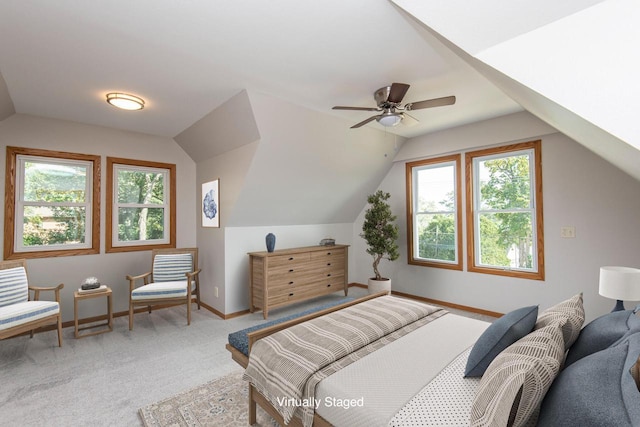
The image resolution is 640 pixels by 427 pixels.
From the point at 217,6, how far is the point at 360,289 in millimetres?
4923

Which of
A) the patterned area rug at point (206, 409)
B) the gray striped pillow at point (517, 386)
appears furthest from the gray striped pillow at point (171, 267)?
the gray striped pillow at point (517, 386)

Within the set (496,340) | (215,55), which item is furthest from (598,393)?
(215,55)

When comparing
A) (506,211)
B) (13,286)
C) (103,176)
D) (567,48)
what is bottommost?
(13,286)

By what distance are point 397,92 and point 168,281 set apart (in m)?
3.79

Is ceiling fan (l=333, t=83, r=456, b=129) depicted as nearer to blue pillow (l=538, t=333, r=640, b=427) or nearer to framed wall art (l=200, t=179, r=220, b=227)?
blue pillow (l=538, t=333, r=640, b=427)

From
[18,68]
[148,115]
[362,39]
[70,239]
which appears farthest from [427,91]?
[70,239]

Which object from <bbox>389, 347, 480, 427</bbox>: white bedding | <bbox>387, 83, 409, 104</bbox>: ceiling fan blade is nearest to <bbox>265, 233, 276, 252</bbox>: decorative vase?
<bbox>387, 83, 409, 104</bbox>: ceiling fan blade

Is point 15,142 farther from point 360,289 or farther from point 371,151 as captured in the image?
point 360,289

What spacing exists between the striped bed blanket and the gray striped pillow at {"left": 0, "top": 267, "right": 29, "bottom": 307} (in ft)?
9.97

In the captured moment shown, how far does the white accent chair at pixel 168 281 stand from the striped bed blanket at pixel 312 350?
2357 millimetres

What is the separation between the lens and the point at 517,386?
3.13ft

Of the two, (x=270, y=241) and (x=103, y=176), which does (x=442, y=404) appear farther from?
(x=103, y=176)

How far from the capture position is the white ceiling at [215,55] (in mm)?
1824

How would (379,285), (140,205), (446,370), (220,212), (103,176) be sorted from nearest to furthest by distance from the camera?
(446,370)
(103,176)
(220,212)
(140,205)
(379,285)
